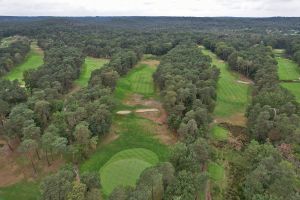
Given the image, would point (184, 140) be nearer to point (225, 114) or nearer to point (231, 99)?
point (225, 114)

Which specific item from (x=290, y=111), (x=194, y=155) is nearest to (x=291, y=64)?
(x=290, y=111)

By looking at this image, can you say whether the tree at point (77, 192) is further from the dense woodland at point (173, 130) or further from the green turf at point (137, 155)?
the green turf at point (137, 155)

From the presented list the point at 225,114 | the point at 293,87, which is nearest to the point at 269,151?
the point at 225,114

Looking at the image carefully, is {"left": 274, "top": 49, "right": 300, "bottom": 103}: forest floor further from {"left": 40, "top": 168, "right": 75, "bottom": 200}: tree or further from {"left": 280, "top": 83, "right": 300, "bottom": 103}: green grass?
{"left": 40, "top": 168, "right": 75, "bottom": 200}: tree

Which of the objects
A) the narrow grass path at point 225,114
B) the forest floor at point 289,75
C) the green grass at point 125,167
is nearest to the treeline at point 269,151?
the narrow grass path at point 225,114

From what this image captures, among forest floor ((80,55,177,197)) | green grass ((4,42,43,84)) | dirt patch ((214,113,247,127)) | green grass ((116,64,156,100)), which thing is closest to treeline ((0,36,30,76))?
green grass ((4,42,43,84))

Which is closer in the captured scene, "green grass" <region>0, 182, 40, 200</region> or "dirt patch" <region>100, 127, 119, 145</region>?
"green grass" <region>0, 182, 40, 200</region>
